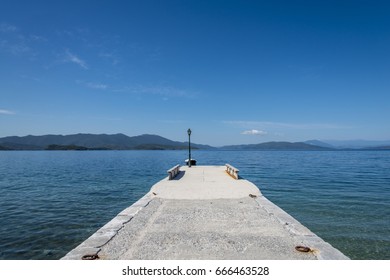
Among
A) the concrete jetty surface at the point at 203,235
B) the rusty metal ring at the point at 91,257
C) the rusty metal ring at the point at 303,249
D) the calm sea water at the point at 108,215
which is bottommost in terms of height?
the calm sea water at the point at 108,215

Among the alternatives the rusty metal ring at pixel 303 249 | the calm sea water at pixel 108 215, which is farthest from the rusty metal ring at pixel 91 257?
the rusty metal ring at pixel 303 249

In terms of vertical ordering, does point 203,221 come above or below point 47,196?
A: above

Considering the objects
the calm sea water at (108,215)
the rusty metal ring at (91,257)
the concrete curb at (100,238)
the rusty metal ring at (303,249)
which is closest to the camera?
the rusty metal ring at (91,257)

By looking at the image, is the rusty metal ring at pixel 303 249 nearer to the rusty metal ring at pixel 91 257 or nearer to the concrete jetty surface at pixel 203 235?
the concrete jetty surface at pixel 203 235

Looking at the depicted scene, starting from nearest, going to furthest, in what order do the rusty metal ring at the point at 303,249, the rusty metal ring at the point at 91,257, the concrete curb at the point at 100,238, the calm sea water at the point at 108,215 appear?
the rusty metal ring at the point at 91,257 → the concrete curb at the point at 100,238 → the rusty metal ring at the point at 303,249 → the calm sea water at the point at 108,215

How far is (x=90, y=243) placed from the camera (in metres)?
6.65

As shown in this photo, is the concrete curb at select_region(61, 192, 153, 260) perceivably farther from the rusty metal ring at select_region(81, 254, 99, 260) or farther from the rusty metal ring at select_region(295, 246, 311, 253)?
the rusty metal ring at select_region(295, 246, 311, 253)

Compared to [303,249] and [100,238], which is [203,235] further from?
[100,238]

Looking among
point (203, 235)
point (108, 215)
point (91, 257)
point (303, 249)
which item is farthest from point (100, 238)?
point (108, 215)

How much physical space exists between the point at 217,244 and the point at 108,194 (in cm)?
1619

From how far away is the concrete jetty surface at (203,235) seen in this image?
19.7ft

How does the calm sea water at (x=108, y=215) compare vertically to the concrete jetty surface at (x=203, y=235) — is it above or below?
below
